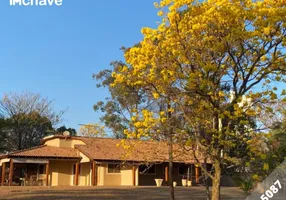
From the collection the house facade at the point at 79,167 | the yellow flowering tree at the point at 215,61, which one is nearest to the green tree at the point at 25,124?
the house facade at the point at 79,167

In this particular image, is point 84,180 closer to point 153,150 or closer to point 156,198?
point 156,198

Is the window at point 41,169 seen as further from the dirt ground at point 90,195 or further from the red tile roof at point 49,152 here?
the dirt ground at point 90,195

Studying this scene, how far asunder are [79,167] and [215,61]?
28145 millimetres

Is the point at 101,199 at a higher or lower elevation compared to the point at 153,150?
lower

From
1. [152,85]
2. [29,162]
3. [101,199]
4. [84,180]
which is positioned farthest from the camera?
[84,180]

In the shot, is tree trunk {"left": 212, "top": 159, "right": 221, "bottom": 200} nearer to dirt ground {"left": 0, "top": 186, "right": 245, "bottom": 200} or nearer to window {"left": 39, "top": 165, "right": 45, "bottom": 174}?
dirt ground {"left": 0, "top": 186, "right": 245, "bottom": 200}

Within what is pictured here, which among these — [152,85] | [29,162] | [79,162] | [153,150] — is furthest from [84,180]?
[152,85]

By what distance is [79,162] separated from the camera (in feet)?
115

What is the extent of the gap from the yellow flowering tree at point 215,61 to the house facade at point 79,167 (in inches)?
900

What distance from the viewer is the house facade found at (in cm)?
3338

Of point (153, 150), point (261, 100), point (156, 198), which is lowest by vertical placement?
point (156, 198)

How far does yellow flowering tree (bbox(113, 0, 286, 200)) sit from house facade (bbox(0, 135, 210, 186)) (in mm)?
22848

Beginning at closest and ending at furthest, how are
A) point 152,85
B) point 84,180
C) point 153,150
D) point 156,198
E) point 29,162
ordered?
point 152,85
point 153,150
point 156,198
point 29,162
point 84,180

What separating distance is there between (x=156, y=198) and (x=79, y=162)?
53.5ft
